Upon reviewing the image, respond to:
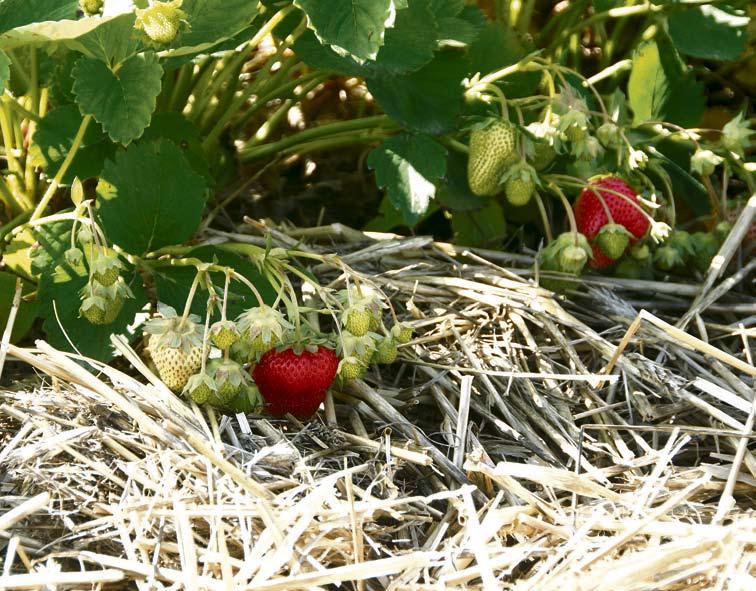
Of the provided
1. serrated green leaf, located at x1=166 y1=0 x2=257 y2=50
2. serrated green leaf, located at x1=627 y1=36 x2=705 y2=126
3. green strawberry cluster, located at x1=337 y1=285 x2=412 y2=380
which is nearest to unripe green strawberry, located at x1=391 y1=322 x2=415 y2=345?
green strawberry cluster, located at x1=337 y1=285 x2=412 y2=380

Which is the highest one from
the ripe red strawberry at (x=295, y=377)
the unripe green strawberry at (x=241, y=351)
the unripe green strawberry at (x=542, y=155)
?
the unripe green strawberry at (x=542, y=155)

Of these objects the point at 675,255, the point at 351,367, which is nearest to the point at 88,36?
the point at 351,367

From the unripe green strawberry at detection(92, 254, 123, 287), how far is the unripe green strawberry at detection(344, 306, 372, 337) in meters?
0.28

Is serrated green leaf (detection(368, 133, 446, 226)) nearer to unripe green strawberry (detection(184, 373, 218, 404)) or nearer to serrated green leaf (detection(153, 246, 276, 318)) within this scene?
serrated green leaf (detection(153, 246, 276, 318))

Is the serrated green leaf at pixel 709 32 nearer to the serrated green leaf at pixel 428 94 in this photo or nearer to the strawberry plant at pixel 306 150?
the strawberry plant at pixel 306 150

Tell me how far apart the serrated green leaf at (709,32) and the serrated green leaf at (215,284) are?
0.78 meters

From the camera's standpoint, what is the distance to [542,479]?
103cm

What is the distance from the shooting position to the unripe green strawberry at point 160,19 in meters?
1.24

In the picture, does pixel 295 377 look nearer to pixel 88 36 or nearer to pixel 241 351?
pixel 241 351

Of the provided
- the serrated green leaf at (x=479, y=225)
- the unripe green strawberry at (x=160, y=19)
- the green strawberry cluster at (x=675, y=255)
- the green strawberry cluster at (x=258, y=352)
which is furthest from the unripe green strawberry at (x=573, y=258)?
the unripe green strawberry at (x=160, y=19)

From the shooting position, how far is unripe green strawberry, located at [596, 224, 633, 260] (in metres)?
1.48

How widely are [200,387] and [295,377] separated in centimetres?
10

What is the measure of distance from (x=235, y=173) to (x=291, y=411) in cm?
67

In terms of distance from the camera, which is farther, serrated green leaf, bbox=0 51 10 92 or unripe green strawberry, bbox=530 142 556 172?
unripe green strawberry, bbox=530 142 556 172
